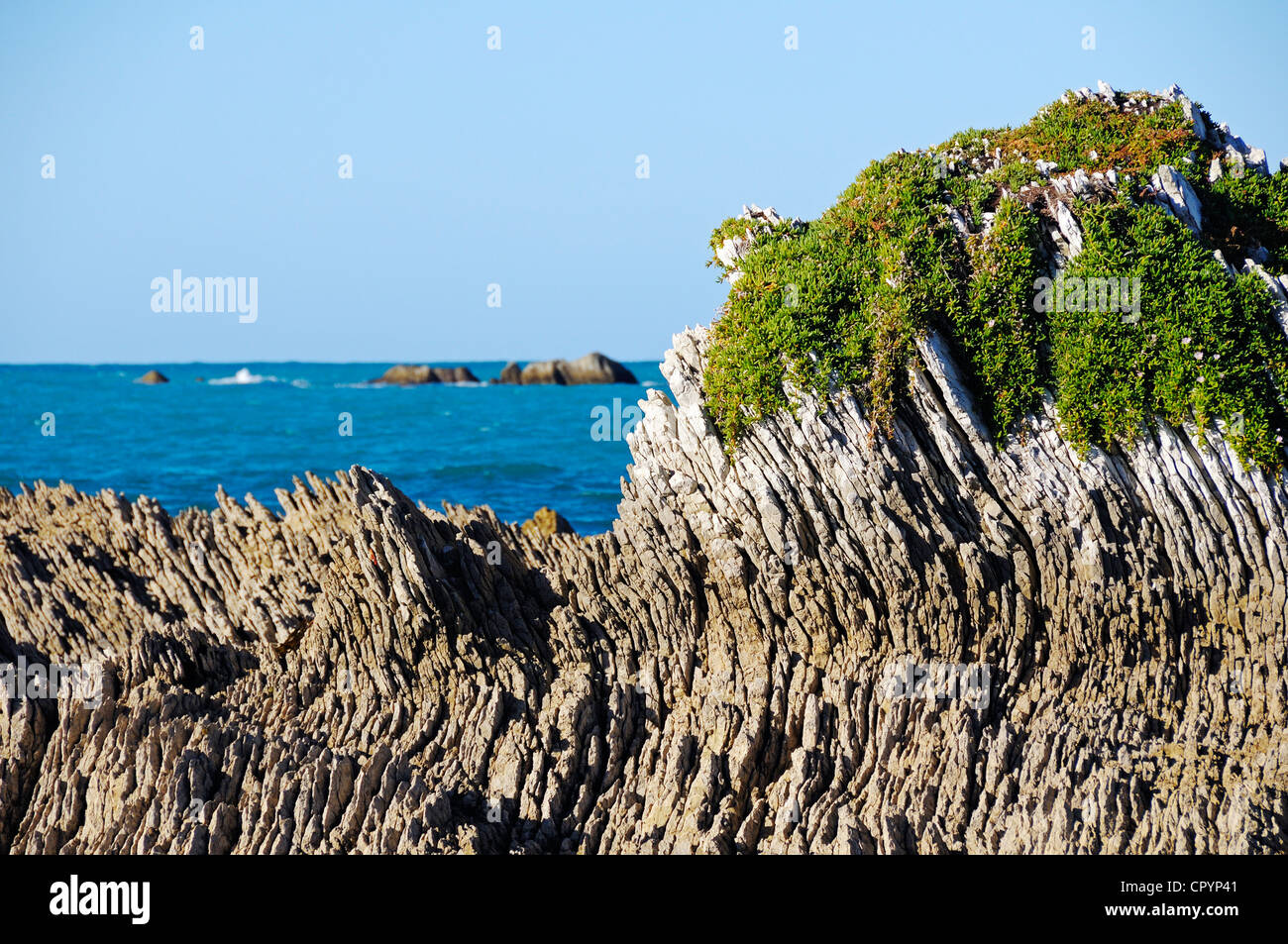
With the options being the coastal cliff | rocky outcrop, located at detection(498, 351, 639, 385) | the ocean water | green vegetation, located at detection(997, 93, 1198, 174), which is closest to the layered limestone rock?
the coastal cliff

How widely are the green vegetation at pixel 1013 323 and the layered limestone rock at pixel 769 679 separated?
1.05 feet

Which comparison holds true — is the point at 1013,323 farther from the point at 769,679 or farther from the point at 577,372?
the point at 577,372

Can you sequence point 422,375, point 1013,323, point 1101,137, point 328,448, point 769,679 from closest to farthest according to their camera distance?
point 769,679 → point 1013,323 → point 1101,137 → point 328,448 → point 422,375

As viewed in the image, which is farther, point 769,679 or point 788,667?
point 788,667

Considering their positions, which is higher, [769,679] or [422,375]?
[422,375]

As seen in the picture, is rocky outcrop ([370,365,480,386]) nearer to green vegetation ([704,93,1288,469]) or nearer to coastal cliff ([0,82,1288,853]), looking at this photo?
coastal cliff ([0,82,1288,853])

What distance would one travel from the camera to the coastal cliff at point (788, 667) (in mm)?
10055

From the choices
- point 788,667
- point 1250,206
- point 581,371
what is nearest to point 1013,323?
point 1250,206

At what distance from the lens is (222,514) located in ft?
52.9

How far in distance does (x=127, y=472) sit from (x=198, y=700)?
1669 inches

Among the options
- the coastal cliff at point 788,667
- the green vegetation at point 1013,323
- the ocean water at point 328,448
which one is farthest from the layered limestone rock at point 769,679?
the ocean water at point 328,448

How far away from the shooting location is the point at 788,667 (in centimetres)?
1141

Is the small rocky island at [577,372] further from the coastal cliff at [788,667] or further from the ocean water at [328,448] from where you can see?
the coastal cliff at [788,667]

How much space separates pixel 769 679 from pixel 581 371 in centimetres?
13274
